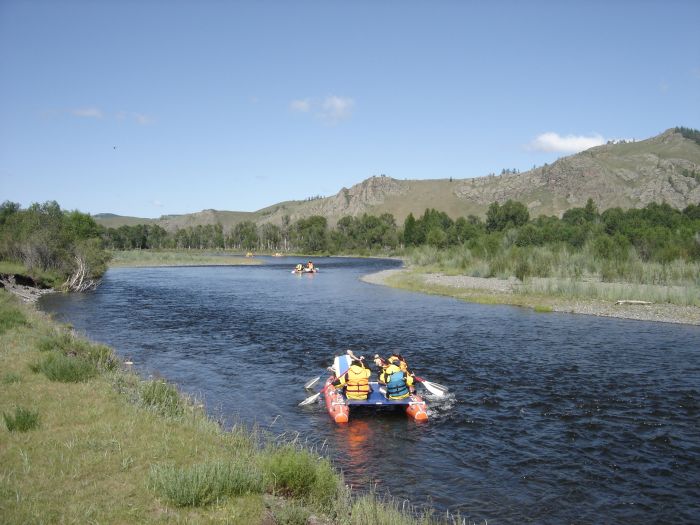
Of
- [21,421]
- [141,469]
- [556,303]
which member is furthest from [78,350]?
[556,303]

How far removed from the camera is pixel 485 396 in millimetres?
18672

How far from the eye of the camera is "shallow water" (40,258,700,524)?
1196 centimetres

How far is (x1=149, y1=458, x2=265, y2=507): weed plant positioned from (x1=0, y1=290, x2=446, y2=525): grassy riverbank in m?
0.02

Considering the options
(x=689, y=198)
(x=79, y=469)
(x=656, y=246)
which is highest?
(x=689, y=198)

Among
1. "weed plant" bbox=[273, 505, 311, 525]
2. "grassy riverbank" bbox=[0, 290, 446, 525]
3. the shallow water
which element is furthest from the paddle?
"weed plant" bbox=[273, 505, 311, 525]

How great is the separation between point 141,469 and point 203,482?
5.04 ft

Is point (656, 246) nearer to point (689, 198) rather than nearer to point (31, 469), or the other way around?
point (31, 469)

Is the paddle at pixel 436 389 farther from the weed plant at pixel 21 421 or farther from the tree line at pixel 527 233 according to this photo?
the tree line at pixel 527 233

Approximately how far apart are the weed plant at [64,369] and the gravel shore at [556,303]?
103 feet

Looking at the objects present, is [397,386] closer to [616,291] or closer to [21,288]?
[616,291]

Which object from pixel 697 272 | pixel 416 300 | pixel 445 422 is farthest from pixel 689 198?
pixel 445 422

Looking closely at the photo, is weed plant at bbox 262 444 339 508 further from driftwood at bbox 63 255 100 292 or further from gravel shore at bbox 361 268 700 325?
driftwood at bbox 63 255 100 292

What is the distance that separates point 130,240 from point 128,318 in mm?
173325

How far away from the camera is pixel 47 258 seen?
5328cm
